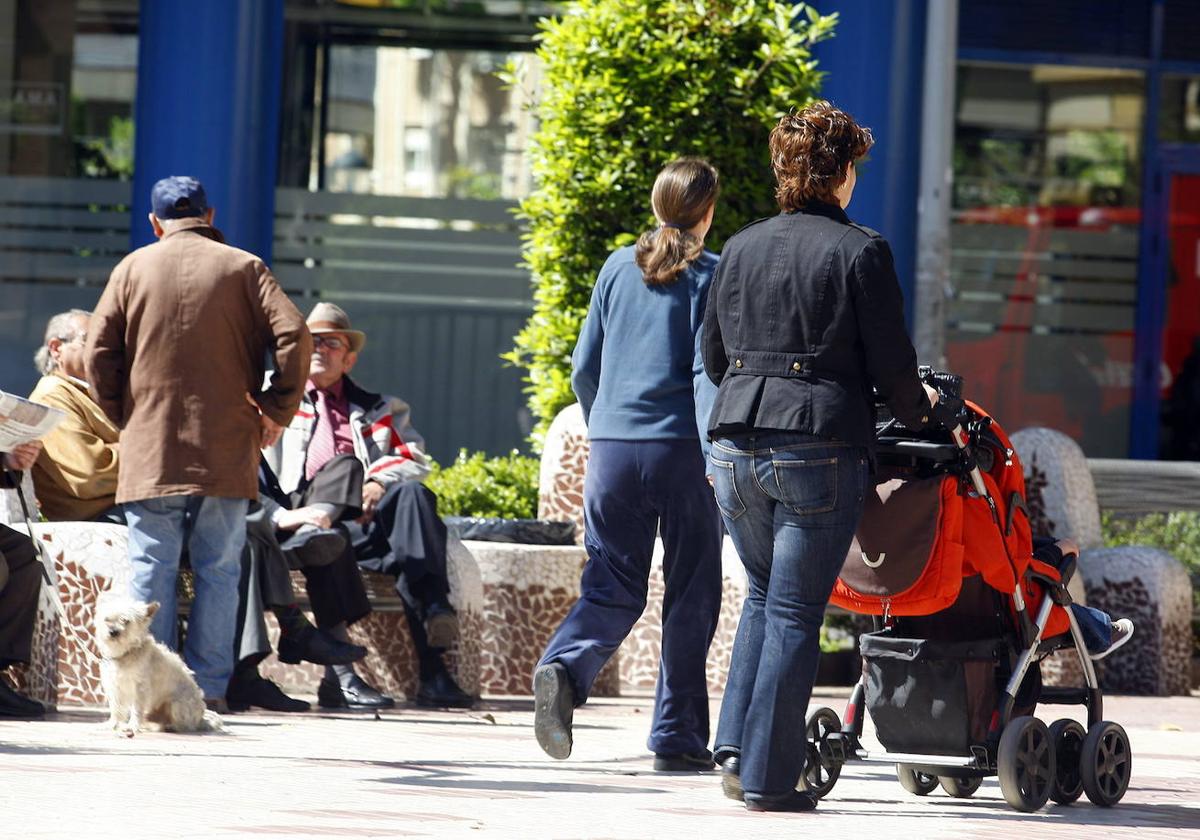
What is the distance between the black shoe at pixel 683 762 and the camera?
21.5 feet

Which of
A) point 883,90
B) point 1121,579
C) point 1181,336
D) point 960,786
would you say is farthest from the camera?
point 1181,336

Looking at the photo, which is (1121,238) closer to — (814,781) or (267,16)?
(267,16)

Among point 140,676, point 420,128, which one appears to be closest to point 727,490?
point 140,676

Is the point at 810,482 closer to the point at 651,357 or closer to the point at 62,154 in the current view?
the point at 651,357

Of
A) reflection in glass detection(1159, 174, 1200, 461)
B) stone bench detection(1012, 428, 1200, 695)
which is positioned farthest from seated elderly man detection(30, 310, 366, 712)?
reflection in glass detection(1159, 174, 1200, 461)

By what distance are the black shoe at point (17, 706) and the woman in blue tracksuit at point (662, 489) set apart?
7.48 feet

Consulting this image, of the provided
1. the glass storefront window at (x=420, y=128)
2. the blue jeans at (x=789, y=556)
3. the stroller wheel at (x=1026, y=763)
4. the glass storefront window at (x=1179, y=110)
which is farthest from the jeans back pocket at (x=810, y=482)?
the glass storefront window at (x=1179, y=110)

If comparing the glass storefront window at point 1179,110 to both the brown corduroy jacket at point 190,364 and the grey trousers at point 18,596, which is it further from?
the grey trousers at point 18,596

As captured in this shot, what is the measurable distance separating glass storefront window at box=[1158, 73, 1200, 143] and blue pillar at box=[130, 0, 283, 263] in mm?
6542

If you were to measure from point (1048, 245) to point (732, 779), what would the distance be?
9558 mm

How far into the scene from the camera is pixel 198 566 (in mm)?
7676

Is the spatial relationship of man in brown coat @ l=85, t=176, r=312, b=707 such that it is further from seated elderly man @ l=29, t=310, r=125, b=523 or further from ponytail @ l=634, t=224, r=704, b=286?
ponytail @ l=634, t=224, r=704, b=286

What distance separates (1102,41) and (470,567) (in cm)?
790

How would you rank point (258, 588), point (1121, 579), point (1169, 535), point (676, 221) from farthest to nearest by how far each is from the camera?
1. point (1169, 535)
2. point (1121, 579)
3. point (258, 588)
4. point (676, 221)
